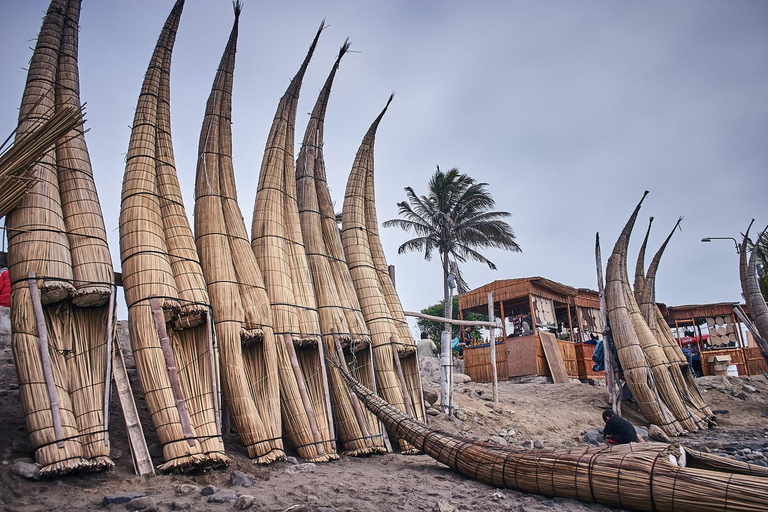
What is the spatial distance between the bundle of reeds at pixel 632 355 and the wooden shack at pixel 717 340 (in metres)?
7.20

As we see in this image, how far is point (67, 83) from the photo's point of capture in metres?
6.29

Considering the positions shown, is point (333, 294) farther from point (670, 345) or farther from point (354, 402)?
point (670, 345)

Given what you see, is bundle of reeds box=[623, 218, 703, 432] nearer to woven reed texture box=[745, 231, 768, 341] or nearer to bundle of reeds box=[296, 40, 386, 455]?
woven reed texture box=[745, 231, 768, 341]

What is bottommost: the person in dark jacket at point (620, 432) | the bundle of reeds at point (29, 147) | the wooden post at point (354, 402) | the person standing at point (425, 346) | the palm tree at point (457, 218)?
the person in dark jacket at point (620, 432)

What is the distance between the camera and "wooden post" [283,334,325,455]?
6.20 metres

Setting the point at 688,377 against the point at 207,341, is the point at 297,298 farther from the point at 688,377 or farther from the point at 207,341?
the point at 688,377

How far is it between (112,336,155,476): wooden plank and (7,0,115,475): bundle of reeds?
103 mm

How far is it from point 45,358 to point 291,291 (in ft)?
9.40

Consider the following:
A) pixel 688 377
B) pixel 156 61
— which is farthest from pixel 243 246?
pixel 688 377

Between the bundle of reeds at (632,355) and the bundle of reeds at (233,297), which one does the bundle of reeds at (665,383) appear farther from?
the bundle of reeds at (233,297)

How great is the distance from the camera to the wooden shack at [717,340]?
1702 centimetres

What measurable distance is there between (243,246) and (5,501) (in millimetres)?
3523

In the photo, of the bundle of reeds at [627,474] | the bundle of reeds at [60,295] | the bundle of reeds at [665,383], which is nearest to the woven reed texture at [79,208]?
the bundle of reeds at [60,295]

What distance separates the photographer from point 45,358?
4.58 metres
